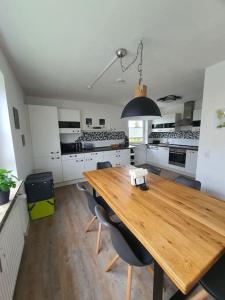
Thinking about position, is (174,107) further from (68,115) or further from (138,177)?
(138,177)

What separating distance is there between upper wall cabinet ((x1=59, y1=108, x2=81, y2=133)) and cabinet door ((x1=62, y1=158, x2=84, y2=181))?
0.88 meters

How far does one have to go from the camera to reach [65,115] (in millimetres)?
3773

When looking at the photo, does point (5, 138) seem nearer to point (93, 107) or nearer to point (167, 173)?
point (93, 107)

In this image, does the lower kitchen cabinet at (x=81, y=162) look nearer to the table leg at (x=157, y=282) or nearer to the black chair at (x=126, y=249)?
the black chair at (x=126, y=249)

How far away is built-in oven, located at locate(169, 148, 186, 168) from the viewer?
14.0ft

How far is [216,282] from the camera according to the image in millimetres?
865

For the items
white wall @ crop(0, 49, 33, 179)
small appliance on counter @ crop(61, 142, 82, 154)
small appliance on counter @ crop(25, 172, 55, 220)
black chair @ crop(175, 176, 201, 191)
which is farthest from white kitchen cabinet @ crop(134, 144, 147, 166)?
white wall @ crop(0, 49, 33, 179)

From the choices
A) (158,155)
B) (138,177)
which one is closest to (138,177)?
(138,177)

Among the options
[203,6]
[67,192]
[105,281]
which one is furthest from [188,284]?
[67,192]

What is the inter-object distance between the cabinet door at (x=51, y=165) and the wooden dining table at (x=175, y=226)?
7.19ft

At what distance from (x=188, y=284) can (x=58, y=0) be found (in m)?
1.96

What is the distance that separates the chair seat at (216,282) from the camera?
31.9 inches

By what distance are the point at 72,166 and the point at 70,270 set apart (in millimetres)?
2495

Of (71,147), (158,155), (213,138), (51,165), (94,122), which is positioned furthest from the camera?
(158,155)
